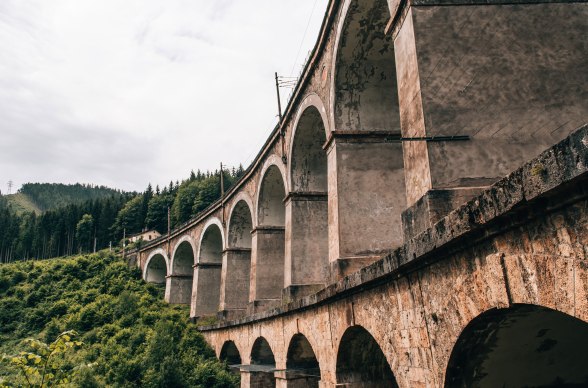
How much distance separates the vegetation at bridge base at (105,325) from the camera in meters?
15.1

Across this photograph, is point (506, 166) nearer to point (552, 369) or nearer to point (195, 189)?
point (552, 369)

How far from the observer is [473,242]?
3.45 meters

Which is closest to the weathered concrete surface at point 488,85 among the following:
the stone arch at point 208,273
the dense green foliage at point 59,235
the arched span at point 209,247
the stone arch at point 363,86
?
the stone arch at point 363,86

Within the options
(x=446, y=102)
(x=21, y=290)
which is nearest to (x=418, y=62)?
(x=446, y=102)

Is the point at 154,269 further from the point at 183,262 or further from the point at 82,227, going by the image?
the point at 82,227

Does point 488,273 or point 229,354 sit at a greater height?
point 488,273

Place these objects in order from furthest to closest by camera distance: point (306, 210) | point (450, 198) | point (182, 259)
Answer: point (182, 259), point (306, 210), point (450, 198)

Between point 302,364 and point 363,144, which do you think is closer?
point 363,144

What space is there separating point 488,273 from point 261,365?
11.6 meters

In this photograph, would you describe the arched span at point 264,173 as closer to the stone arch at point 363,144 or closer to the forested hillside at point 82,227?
the stone arch at point 363,144

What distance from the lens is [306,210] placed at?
1222 cm

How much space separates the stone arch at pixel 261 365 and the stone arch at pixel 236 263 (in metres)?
5.19

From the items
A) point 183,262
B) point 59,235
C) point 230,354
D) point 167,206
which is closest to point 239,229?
point 230,354

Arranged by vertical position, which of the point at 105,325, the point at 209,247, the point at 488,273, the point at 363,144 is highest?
the point at 209,247
